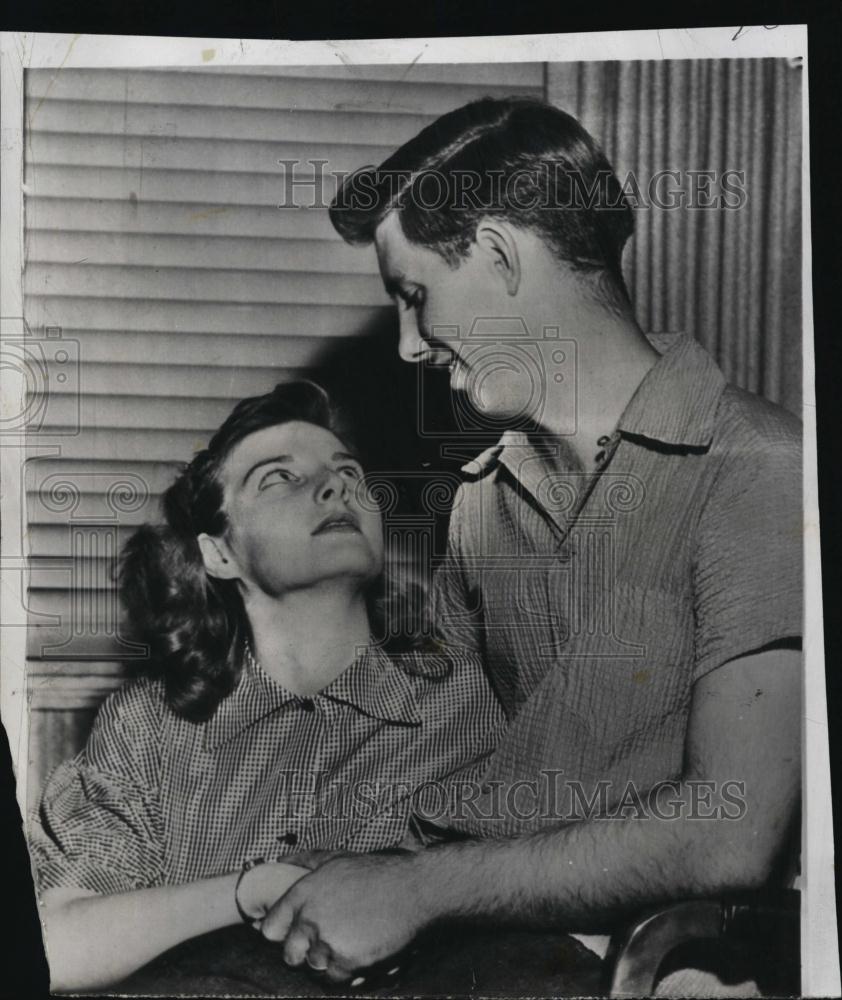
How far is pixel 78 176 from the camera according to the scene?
2635 mm

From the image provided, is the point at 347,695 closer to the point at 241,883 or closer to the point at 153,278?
the point at 241,883

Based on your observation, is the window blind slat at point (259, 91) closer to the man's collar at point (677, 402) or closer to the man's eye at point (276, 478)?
the man's collar at point (677, 402)

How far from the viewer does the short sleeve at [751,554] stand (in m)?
2.46

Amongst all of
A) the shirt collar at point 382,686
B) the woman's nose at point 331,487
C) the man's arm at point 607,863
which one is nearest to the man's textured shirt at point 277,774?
the shirt collar at point 382,686

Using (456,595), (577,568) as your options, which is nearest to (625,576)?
(577,568)

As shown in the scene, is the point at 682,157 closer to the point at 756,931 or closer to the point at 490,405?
the point at 490,405

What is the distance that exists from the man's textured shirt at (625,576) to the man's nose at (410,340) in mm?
285

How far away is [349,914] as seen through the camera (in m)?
2.50

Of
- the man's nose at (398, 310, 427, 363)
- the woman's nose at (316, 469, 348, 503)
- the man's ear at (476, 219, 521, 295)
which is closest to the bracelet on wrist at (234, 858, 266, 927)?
the woman's nose at (316, 469, 348, 503)

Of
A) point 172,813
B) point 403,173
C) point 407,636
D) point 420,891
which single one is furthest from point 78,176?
point 420,891

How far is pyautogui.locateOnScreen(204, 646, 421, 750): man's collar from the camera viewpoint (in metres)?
2.55

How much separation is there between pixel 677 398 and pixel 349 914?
4.56ft

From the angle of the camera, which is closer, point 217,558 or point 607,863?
point 607,863

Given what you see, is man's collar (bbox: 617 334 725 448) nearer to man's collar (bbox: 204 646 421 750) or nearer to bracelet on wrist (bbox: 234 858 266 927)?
man's collar (bbox: 204 646 421 750)
